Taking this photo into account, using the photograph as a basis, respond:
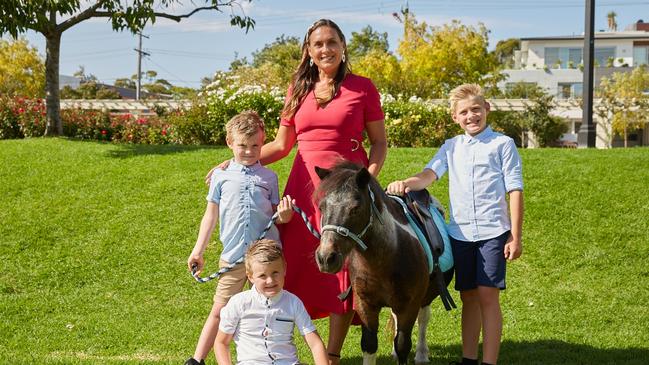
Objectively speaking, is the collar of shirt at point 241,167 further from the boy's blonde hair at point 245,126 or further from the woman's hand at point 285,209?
the woman's hand at point 285,209

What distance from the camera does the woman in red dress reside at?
4.34 metres

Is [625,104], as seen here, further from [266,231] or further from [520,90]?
[266,231]

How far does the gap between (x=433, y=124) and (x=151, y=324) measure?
9870mm

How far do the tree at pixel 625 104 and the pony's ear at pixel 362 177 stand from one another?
97.6 feet

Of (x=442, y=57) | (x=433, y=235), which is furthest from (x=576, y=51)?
(x=433, y=235)

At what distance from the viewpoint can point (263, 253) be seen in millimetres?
3699

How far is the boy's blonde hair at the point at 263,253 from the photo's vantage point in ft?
12.1

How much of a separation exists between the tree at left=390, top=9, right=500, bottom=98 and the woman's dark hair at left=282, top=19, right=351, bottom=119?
25.2 m

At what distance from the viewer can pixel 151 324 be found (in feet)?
22.9

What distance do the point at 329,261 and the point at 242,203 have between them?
3.32ft

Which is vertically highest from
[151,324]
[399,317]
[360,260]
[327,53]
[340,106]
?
[327,53]

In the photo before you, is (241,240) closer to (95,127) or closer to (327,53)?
(327,53)

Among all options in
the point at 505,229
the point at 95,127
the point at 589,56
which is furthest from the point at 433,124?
the point at 505,229

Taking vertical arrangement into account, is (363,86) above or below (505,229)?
above
